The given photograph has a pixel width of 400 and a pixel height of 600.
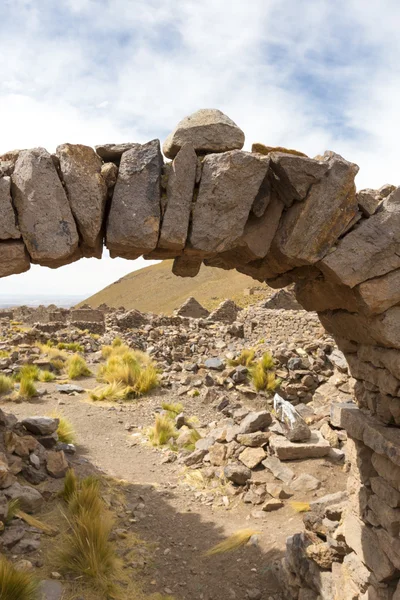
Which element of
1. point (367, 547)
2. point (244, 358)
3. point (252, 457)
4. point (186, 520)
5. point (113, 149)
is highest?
point (113, 149)

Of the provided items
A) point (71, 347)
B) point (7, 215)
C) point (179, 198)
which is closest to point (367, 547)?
point (179, 198)

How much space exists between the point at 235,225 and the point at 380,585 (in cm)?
282

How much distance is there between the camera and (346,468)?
6.53 m

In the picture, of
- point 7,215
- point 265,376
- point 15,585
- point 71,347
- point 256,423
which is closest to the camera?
point 7,215

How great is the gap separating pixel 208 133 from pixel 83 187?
3.04 ft

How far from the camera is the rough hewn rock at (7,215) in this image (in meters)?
2.96

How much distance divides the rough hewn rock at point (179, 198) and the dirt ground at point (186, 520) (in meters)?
3.51

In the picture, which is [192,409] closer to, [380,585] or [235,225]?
[380,585]

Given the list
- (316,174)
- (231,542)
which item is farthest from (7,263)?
(231,542)

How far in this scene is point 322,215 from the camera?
3.29 m

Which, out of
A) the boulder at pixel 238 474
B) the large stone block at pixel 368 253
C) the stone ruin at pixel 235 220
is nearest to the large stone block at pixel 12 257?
the stone ruin at pixel 235 220

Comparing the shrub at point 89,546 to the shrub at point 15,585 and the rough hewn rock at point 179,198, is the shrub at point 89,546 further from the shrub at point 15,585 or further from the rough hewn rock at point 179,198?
the rough hewn rock at point 179,198

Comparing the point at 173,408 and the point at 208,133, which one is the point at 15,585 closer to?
the point at 208,133

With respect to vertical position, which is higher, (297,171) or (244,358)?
(297,171)
